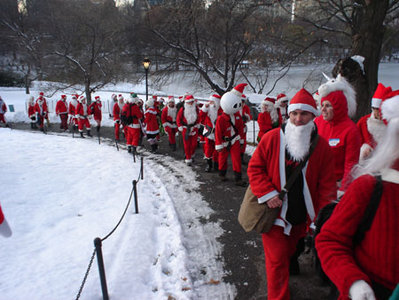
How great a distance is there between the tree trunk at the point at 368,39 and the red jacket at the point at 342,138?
419 cm

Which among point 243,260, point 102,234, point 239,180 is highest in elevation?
point 239,180

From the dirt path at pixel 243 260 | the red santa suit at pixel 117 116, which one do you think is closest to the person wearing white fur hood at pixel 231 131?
the dirt path at pixel 243 260

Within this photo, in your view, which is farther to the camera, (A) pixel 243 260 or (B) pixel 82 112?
(B) pixel 82 112

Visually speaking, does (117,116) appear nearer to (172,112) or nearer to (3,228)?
(172,112)

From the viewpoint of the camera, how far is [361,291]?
1302mm

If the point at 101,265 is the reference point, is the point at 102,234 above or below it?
below

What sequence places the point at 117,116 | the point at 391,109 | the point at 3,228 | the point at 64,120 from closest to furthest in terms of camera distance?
the point at 391,109
the point at 3,228
the point at 117,116
the point at 64,120

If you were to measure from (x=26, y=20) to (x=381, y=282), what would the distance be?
37321 mm

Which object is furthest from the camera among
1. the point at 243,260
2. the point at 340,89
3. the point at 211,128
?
the point at 211,128

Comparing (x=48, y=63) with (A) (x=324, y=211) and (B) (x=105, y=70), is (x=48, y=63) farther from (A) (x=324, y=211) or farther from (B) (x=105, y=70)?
(A) (x=324, y=211)

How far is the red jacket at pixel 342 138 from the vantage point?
3.35m

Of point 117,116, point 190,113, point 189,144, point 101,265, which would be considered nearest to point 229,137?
point 189,144

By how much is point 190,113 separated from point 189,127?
1.76 feet

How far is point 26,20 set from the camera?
29.6 m
